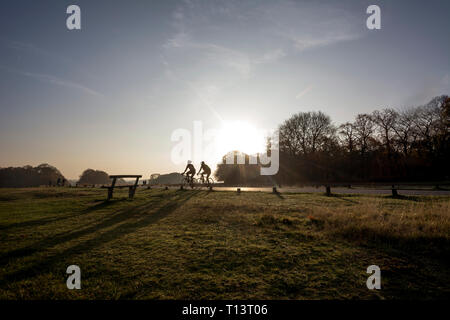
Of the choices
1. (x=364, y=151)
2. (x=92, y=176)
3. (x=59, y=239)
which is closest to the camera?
(x=59, y=239)

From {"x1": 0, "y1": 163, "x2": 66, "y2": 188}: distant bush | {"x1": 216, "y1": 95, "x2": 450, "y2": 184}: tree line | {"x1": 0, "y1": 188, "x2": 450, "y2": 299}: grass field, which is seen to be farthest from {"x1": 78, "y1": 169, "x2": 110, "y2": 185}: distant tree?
{"x1": 0, "y1": 188, "x2": 450, "y2": 299}: grass field

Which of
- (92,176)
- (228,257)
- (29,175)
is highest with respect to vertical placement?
(228,257)

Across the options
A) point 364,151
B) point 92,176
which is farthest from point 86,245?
point 92,176

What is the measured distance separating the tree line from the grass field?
30.5m

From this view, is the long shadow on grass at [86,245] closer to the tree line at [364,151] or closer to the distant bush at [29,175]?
the tree line at [364,151]

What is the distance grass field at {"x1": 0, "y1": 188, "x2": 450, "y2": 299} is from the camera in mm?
2807

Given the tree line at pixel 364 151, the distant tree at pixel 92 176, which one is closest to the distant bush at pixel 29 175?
the distant tree at pixel 92 176

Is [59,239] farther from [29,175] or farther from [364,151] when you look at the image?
[29,175]

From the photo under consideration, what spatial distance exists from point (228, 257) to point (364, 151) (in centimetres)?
4635

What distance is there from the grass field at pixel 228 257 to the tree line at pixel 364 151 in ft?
100

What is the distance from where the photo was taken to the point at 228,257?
13.0 ft

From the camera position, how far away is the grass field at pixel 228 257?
2.81 m

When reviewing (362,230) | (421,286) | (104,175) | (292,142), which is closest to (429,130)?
(292,142)

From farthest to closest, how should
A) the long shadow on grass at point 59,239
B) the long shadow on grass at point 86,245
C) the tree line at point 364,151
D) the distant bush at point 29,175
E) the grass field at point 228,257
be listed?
the distant bush at point 29,175, the tree line at point 364,151, the long shadow on grass at point 59,239, the long shadow on grass at point 86,245, the grass field at point 228,257
